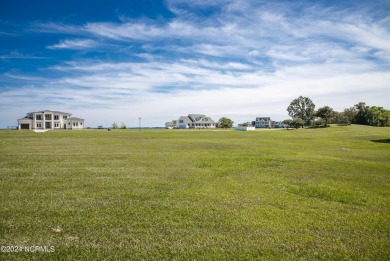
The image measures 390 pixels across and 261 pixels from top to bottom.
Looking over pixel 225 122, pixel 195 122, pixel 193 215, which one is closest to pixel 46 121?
pixel 195 122

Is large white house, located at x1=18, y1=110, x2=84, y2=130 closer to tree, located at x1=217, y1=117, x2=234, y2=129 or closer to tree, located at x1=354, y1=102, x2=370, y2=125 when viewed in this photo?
tree, located at x1=217, y1=117, x2=234, y2=129

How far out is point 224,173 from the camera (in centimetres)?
1545

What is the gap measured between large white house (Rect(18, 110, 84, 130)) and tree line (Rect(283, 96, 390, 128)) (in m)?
104

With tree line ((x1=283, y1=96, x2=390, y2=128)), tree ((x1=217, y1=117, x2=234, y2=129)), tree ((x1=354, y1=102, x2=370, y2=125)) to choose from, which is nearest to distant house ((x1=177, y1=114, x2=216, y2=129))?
tree ((x1=217, y1=117, x2=234, y2=129))

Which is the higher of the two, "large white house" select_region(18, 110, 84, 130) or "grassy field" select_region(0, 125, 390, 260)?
"large white house" select_region(18, 110, 84, 130)

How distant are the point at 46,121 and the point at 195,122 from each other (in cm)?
8202

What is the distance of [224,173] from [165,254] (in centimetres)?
1000

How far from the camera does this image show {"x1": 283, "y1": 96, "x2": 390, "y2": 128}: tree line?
334ft

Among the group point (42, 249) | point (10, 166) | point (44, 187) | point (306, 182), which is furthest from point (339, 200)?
point (10, 166)

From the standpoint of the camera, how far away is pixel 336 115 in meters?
128

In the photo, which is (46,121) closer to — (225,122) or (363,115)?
(225,122)

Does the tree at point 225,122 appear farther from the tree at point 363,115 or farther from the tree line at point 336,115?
the tree at point 363,115

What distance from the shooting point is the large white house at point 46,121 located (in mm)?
100625

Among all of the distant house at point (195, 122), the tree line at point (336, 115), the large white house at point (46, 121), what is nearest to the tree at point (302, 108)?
the tree line at point (336, 115)
